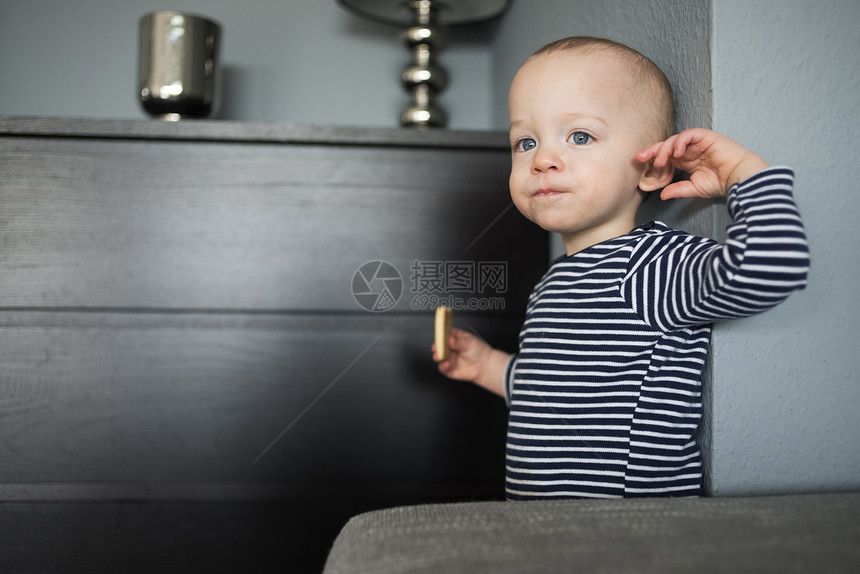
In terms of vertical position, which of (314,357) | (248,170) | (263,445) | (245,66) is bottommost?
(263,445)

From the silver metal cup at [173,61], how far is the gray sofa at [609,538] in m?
0.87

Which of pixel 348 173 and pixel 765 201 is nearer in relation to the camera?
pixel 765 201

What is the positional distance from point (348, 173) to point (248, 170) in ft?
0.47

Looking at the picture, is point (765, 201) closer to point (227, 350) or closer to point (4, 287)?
point (227, 350)

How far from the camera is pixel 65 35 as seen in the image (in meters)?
1.33

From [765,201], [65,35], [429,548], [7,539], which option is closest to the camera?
[429,548]

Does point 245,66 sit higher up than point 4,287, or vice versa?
point 245,66

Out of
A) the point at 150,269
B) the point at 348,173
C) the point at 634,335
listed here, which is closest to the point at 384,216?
the point at 348,173

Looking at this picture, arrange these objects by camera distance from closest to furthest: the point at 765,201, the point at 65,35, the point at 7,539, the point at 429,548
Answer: the point at 429,548 → the point at 765,201 → the point at 7,539 → the point at 65,35

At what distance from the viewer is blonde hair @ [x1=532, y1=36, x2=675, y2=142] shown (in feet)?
1.99

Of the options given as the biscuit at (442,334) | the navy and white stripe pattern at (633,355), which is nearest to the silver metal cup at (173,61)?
A: the biscuit at (442,334)

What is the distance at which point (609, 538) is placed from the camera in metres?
0.34

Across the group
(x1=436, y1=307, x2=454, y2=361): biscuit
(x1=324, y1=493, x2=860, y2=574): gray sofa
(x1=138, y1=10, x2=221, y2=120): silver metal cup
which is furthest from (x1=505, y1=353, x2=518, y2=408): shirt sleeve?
(x1=138, y1=10, x2=221, y2=120): silver metal cup

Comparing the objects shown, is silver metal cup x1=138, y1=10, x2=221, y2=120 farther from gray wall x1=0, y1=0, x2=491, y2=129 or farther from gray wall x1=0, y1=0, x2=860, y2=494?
gray wall x1=0, y1=0, x2=860, y2=494
